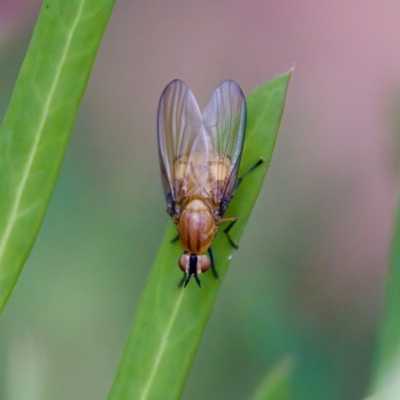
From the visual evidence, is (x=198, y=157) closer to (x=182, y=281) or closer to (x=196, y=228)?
(x=196, y=228)

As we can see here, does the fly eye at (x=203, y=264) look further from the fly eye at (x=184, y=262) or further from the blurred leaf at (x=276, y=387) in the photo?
the blurred leaf at (x=276, y=387)

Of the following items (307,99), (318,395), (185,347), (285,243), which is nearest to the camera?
(185,347)

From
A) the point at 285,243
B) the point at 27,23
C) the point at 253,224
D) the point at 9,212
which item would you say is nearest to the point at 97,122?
the point at 27,23

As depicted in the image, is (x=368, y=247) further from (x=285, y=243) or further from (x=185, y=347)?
(x=185, y=347)

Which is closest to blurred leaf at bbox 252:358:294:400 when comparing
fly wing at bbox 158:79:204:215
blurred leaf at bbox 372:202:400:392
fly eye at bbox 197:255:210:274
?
blurred leaf at bbox 372:202:400:392

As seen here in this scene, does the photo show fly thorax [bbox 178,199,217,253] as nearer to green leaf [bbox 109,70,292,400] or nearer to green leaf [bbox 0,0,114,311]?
green leaf [bbox 109,70,292,400]

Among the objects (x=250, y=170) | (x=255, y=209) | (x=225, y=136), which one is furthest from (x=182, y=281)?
(x=255, y=209)

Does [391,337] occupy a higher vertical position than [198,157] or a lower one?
lower
